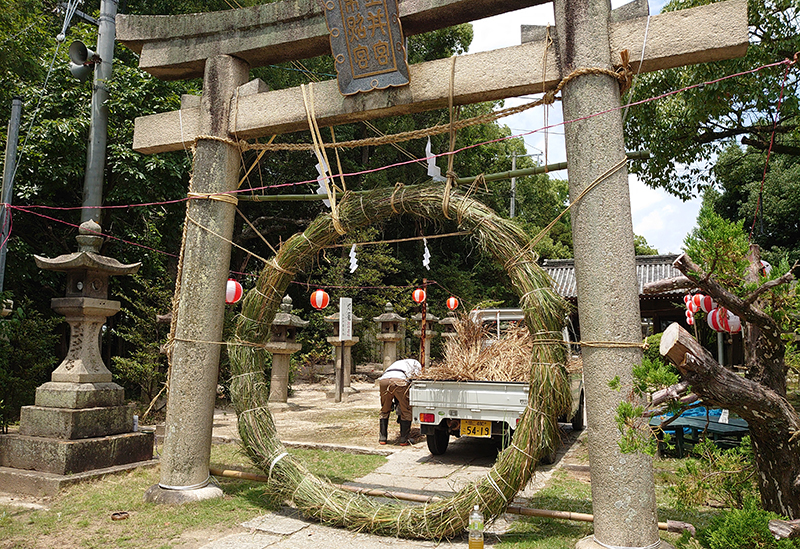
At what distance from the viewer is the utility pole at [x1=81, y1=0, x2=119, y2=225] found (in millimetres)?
7525

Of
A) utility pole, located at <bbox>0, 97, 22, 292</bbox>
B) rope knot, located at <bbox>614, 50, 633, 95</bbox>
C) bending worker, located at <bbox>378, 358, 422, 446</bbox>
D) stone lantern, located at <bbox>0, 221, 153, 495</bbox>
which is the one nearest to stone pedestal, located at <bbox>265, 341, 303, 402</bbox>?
bending worker, located at <bbox>378, 358, 422, 446</bbox>

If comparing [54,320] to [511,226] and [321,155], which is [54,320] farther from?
[511,226]

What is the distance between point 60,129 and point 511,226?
8.80m

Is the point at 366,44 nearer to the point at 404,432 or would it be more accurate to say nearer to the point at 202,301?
the point at 202,301

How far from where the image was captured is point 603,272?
132 inches

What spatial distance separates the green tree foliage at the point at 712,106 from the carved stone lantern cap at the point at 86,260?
8093mm

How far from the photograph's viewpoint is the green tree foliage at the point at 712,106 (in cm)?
730

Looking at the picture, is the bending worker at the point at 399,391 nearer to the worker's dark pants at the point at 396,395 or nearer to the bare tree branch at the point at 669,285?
the worker's dark pants at the point at 396,395

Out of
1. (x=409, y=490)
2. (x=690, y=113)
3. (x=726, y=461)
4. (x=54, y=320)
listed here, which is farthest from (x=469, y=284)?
(x=726, y=461)

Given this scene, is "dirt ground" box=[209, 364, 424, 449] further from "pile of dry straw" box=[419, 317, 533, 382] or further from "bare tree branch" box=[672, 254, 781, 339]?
"bare tree branch" box=[672, 254, 781, 339]

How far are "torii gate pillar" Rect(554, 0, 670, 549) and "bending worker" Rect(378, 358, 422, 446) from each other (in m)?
3.89

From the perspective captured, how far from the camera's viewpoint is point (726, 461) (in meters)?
3.12

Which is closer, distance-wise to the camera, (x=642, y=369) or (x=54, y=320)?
(x=642, y=369)

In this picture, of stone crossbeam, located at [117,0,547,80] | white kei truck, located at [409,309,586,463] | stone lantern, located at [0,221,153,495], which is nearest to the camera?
stone crossbeam, located at [117,0,547,80]
